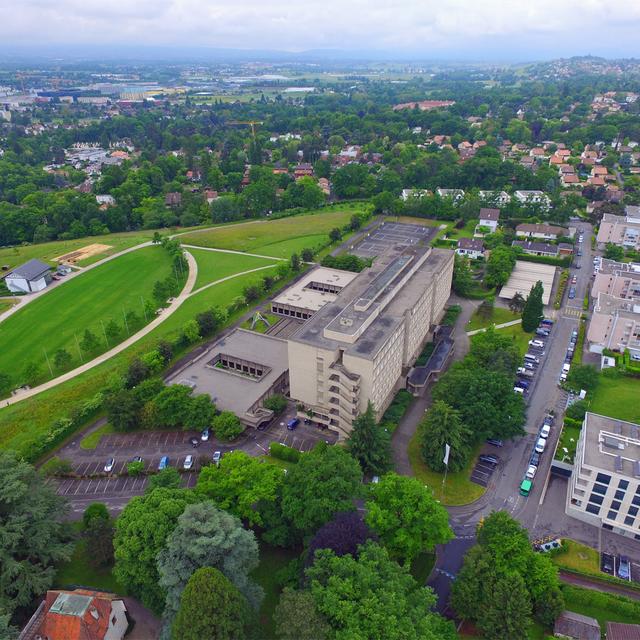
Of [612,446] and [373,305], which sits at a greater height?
[373,305]

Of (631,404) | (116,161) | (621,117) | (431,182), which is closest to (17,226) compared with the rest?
(116,161)

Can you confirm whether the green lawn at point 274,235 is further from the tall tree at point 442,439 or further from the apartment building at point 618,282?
the tall tree at point 442,439

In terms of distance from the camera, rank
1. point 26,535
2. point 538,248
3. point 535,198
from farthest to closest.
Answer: point 535,198 → point 538,248 → point 26,535

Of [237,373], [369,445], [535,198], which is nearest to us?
[369,445]

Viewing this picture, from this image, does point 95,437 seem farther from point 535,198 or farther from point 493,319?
point 535,198

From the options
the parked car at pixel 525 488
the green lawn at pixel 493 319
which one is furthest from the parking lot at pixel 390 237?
the parked car at pixel 525 488

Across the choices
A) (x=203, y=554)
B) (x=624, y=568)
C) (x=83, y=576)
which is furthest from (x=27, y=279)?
(x=624, y=568)
